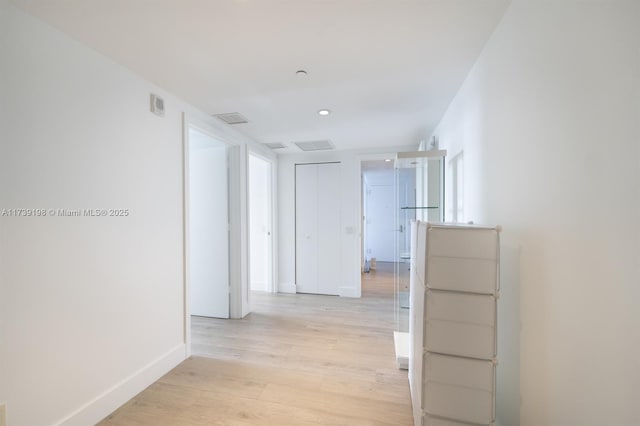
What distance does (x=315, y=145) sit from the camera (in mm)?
4172

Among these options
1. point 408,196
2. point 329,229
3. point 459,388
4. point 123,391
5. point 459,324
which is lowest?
point 123,391

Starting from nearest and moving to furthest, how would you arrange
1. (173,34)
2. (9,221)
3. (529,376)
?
(529,376) → (9,221) → (173,34)

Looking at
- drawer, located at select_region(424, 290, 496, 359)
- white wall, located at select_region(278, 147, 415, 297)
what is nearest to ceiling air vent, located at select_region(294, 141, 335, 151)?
white wall, located at select_region(278, 147, 415, 297)

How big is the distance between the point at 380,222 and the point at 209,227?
547 centimetres

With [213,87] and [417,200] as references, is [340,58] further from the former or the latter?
[417,200]

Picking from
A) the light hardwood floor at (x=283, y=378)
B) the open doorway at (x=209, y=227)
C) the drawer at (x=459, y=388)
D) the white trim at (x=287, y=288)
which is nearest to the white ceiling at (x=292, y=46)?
the open doorway at (x=209, y=227)

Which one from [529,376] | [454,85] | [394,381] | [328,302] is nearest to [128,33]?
[454,85]

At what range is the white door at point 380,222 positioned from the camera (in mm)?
7848

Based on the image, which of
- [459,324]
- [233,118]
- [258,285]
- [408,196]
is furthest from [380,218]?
[459,324]

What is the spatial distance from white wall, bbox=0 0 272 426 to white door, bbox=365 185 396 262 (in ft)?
20.7

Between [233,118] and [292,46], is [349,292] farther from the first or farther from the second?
[292,46]

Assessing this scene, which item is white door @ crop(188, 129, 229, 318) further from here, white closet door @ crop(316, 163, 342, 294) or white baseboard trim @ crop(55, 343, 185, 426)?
white closet door @ crop(316, 163, 342, 294)

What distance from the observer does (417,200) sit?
3.50 metres

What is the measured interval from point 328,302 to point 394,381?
2.11 m
